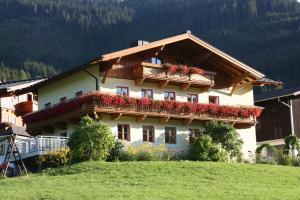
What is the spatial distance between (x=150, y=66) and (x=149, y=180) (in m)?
14.2

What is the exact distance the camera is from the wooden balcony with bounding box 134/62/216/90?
4244cm

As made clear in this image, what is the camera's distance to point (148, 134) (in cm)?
4309

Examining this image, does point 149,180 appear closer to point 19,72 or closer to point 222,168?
point 222,168

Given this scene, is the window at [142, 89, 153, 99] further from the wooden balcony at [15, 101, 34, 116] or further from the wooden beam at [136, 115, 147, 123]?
the wooden balcony at [15, 101, 34, 116]

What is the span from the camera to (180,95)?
149ft

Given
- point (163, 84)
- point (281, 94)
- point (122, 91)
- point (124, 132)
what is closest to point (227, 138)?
point (163, 84)

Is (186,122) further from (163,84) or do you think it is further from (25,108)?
(25,108)

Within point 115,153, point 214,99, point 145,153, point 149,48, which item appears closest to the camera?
point 115,153

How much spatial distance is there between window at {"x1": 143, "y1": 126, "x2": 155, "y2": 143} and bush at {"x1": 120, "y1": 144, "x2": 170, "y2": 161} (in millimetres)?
1279

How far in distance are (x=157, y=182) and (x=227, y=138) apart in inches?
505

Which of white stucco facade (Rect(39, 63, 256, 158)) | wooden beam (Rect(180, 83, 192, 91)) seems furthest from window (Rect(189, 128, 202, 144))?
wooden beam (Rect(180, 83, 192, 91))

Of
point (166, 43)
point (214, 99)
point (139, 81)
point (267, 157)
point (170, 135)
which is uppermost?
point (166, 43)

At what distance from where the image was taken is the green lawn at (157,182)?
85.5ft

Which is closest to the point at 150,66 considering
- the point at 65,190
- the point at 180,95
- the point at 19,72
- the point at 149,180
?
the point at 180,95
